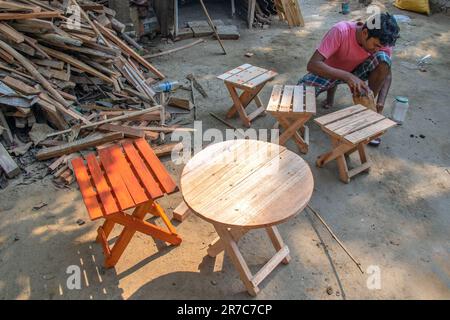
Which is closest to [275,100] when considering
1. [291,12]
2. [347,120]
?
[347,120]

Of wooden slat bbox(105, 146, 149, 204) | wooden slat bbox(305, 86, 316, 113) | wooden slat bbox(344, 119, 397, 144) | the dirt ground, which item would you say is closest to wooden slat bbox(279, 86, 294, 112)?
wooden slat bbox(305, 86, 316, 113)

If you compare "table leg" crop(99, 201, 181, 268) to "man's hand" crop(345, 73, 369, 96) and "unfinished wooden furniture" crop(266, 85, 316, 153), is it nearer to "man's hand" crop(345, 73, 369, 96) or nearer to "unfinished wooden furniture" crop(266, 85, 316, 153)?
"unfinished wooden furniture" crop(266, 85, 316, 153)

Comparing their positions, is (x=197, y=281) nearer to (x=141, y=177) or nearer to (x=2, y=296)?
(x=141, y=177)

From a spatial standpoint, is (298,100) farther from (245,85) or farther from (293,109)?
(245,85)

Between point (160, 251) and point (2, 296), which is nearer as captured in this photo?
point (2, 296)

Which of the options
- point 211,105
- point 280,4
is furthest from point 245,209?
point 280,4

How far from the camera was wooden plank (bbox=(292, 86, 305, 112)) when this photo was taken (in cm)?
427

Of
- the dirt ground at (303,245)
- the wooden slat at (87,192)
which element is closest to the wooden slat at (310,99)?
the dirt ground at (303,245)

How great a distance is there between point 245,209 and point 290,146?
239 cm

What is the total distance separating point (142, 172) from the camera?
2.99m

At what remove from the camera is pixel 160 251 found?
10.9 ft

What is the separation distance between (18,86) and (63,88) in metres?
0.62

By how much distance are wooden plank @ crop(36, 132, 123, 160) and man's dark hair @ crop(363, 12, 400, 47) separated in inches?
129

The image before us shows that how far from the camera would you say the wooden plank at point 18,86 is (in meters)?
4.39
